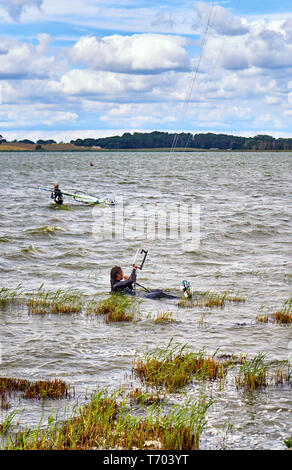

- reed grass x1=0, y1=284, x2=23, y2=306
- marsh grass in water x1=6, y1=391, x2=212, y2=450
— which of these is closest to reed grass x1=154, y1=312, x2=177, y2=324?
reed grass x1=0, y1=284, x2=23, y2=306

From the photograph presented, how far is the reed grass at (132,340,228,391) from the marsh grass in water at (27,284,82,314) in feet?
14.7

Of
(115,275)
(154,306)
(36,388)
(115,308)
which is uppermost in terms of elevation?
(115,275)

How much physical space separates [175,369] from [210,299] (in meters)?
6.18

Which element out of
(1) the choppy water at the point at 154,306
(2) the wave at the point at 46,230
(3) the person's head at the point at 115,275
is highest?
(3) the person's head at the point at 115,275

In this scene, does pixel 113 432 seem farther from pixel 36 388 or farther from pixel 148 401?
pixel 36 388

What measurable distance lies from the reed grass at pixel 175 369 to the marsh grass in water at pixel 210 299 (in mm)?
4894

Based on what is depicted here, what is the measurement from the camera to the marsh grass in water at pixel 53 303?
15211mm

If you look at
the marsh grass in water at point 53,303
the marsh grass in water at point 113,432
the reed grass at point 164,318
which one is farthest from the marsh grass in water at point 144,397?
the marsh grass in water at point 53,303

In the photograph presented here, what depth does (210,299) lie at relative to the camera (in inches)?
647

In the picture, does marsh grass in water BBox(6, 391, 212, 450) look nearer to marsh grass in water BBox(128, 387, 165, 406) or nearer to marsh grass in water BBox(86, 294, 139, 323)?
marsh grass in water BBox(128, 387, 165, 406)

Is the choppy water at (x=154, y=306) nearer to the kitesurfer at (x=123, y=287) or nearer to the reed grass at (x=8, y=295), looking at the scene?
the reed grass at (x=8, y=295)

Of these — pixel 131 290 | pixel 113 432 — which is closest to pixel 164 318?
pixel 131 290
